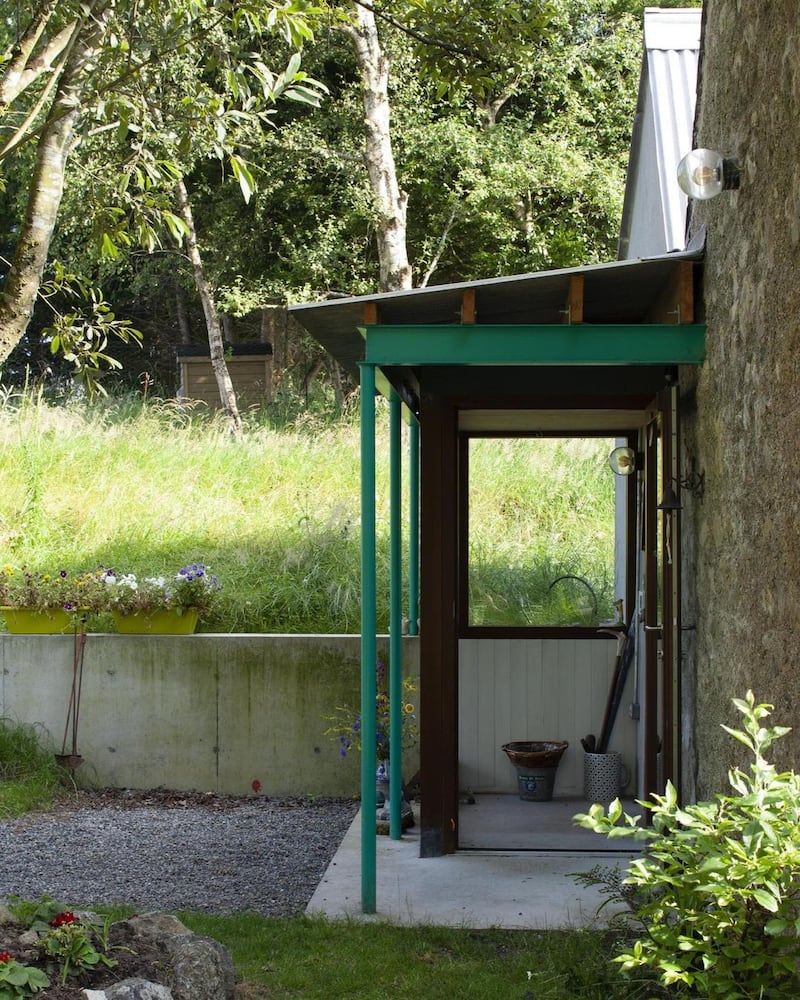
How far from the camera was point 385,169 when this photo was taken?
14383mm

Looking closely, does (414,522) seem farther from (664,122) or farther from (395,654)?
(664,122)

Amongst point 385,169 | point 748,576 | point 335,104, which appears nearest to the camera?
point 748,576

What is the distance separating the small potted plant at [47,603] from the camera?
23.9ft

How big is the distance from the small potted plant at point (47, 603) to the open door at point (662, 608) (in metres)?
3.66

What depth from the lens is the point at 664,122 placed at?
6.90m

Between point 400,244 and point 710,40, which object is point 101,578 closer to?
point 710,40

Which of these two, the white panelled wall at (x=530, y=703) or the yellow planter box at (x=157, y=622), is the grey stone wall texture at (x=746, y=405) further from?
the yellow planter box at (x=157, y=622)

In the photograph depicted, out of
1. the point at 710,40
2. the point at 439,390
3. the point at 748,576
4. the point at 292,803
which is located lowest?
the point at 292,803

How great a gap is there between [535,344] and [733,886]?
2509 millimetres

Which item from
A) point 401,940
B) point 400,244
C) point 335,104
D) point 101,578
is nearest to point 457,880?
Result: point 401,940

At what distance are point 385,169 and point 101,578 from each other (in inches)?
337

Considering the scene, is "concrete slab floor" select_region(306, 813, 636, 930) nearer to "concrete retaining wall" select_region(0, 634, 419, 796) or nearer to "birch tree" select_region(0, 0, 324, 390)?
"concrete retaining wall" select_region(0, 634, 419, 796)

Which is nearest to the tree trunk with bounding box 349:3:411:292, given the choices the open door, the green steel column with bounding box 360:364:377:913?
the open door

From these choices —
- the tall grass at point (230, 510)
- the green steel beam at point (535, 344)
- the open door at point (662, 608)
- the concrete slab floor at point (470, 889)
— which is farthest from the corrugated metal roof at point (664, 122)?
the concrete slab floor at point (470, 889)
